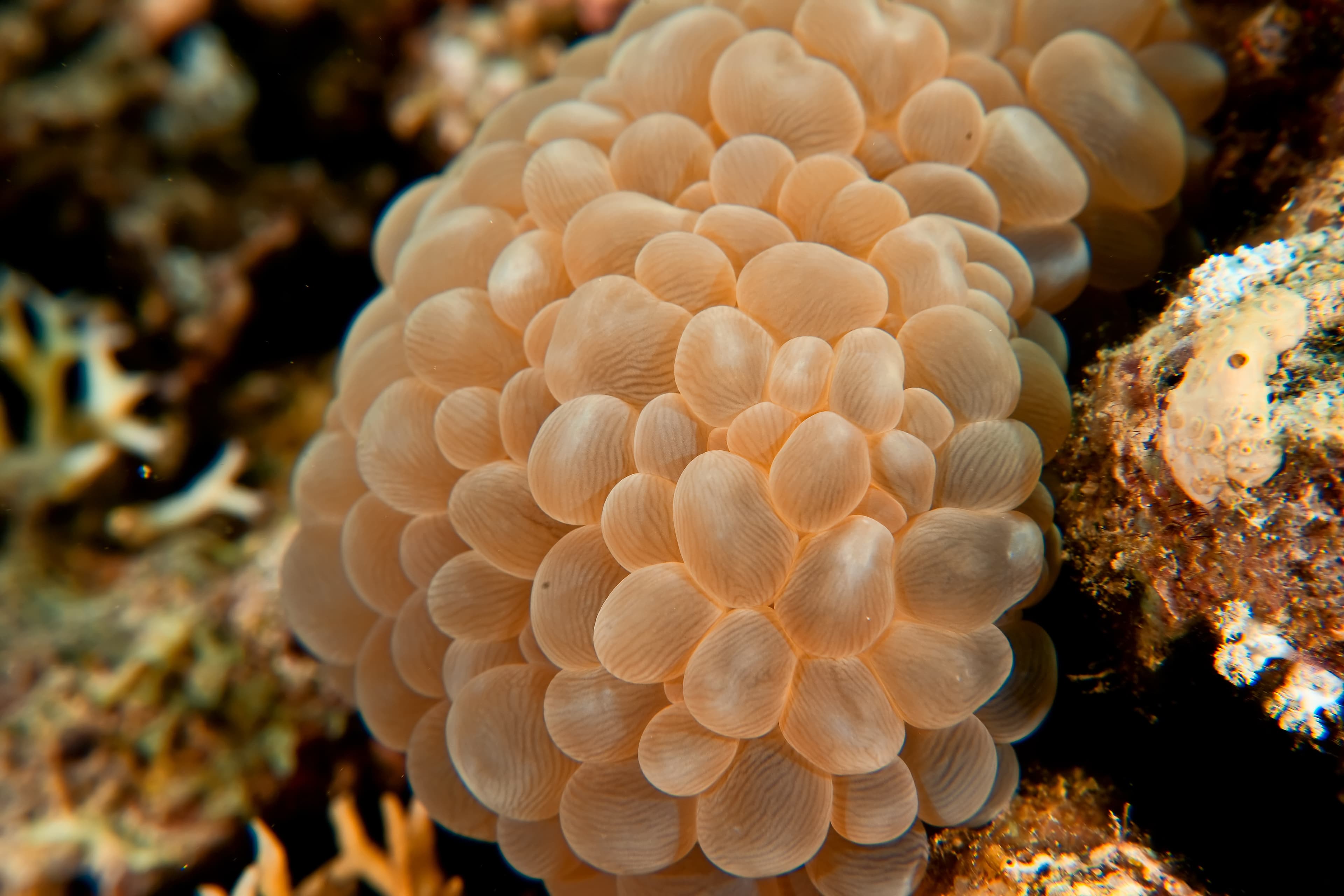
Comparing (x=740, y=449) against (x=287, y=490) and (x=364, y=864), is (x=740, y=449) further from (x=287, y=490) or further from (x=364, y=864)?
(x=287, y=490)

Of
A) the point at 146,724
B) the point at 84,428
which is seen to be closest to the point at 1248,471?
the point at 146,724

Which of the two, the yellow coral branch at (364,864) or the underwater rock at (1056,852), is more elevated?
the underwater rock at (1056,852)

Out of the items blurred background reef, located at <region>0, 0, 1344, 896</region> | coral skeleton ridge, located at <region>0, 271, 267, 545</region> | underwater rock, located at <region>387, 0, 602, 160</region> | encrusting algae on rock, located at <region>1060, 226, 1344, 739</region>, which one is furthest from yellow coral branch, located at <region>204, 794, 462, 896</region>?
underwater rock, located at <region>387, 0, 602, 160</region>

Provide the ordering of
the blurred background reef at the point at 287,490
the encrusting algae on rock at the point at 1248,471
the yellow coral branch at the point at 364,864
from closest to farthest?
the encrusting algae on rock at the point at 1248,471 < the blurred background reef at the point at 287,490 < the yellow coral branch at the point at 364,864

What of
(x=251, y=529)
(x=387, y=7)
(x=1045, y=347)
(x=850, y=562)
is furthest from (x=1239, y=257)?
(x=387, y=7)

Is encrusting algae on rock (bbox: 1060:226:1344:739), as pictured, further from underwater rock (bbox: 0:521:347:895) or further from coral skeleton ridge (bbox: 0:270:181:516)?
coral skeleton ridge (bbox: 0:270:181:516)

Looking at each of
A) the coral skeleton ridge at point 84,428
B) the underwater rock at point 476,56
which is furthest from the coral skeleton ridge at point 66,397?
the underwater rock at point 476,56

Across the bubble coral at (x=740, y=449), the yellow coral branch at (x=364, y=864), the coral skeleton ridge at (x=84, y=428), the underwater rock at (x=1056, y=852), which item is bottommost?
the yellow coral branch at (x=364, y=864)

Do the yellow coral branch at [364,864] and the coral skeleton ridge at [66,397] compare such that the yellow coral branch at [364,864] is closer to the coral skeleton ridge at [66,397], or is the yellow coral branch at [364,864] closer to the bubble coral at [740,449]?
the bubble coral at [740,449]
